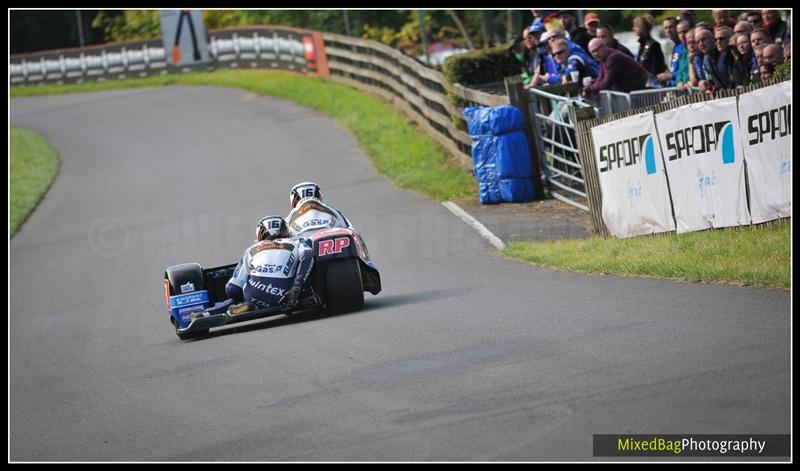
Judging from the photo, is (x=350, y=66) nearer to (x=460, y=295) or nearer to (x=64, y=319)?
(x=64, y=319)

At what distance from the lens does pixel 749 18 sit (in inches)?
600

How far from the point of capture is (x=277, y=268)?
37.6ft

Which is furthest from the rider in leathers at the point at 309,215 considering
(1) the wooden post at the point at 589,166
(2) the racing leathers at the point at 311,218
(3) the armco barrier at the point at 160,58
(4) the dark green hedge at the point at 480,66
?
(3) the armco barrier at the point at 160,58

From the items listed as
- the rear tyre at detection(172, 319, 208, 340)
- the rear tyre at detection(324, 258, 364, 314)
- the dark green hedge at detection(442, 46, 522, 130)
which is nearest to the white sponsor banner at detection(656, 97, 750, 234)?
the rear tyre at detection(324, 258, 364, 314)

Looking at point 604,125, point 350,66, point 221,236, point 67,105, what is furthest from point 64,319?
point 67,105

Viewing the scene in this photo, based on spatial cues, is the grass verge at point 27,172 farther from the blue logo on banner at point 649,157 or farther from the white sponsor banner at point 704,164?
the white sponsor banner at point 704,164

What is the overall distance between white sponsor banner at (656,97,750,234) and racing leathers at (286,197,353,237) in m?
3.76

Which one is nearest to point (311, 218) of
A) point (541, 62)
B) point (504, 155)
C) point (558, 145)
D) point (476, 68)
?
point (558, 145)

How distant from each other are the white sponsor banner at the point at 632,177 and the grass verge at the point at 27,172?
1237 cm

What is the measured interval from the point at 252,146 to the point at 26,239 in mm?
6777

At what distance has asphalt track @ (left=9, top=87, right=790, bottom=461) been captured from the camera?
7.21m

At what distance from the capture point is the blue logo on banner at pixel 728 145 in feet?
41.0

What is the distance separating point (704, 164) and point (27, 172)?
65.4 ft

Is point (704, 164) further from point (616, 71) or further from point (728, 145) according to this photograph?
point (616, 71)
